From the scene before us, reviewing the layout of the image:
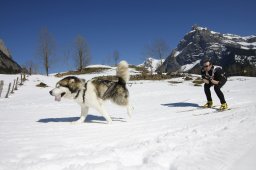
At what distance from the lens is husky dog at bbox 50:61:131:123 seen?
7.91 metres

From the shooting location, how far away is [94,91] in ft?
26.1

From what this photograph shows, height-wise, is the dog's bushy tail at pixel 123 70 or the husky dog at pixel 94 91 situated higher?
the dog's bushy tail at pixel 123 70

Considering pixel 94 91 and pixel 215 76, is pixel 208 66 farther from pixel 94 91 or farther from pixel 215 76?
pixel 94 91

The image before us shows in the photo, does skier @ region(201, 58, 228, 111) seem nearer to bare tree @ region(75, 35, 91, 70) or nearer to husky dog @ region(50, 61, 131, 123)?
husky dog @ region(50, 61, 131, 123)

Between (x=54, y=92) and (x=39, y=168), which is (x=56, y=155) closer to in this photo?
(x=39, y=168)

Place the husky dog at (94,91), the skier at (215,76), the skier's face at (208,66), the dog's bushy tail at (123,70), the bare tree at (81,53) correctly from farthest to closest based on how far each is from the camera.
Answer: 1. the bare tree at (81,53)
2. the skier's face at (208,66)
3. the skier at (215,76)
4. the dog's bushy tail at (123,70)
5. the husky dog at (94,91)

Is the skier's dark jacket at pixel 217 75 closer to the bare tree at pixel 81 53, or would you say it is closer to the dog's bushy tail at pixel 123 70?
the dog's bushy tail at pixel 123 70

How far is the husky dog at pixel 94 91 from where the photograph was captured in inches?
311

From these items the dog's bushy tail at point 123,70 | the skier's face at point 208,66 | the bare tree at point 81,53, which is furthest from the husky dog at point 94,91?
the bare tree at point 81,53

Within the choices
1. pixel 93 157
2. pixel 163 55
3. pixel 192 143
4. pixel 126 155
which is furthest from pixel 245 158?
pixel 163 55

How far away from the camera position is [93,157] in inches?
168

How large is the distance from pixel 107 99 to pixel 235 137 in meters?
4.13

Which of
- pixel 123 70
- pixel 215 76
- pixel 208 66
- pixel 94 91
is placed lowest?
pixel 94 91

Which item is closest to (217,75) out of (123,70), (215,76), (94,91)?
(215,76)
